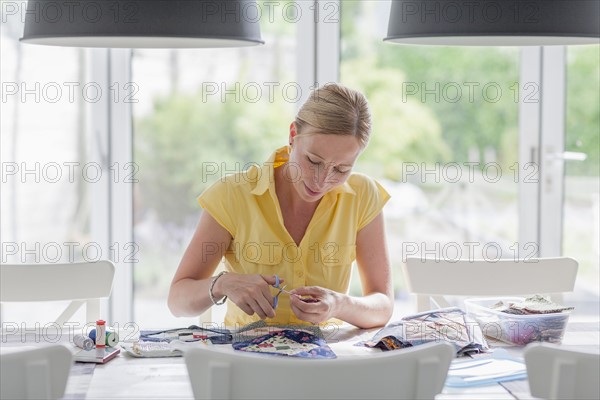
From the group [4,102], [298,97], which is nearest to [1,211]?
[4,102]

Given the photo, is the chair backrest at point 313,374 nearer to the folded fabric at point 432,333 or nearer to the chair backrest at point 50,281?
the folded fabric at point 432,333

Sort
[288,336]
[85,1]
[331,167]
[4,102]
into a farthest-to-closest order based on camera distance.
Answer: [4,102] → [331,167] → [288,336] → [85,1]

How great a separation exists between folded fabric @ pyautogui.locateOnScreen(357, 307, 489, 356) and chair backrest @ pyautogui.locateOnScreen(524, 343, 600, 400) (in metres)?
0.48

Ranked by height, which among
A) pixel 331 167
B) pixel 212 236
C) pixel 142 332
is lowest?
pixel 142 332

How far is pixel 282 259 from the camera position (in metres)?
2.26

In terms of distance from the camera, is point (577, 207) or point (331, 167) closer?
point (331, 167)

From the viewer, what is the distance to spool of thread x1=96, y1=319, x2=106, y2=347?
188 centimetres

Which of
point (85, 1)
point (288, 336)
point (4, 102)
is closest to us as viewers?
point (85, 1)

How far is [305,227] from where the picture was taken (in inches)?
91.0

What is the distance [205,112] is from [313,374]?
7.90 feet

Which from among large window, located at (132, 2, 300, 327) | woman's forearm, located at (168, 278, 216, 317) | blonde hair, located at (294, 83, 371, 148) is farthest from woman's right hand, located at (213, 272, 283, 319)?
large window, located at (132, 2, 300, 327)

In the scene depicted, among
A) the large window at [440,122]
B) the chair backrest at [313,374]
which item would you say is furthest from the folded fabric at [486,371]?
the large window at [440,122]

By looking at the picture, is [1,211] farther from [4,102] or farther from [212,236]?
[212,236]

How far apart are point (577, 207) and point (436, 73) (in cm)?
81
